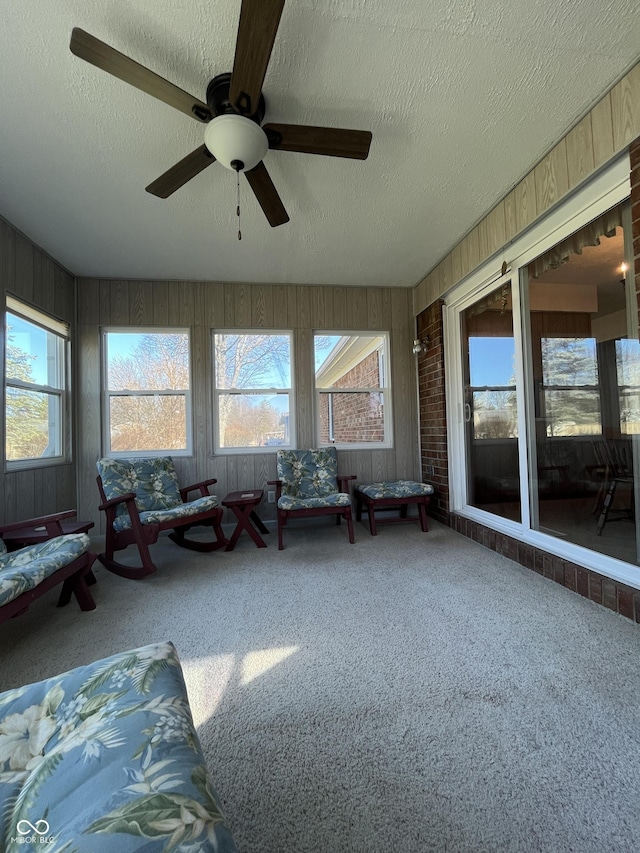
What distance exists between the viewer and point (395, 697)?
1.30 metres

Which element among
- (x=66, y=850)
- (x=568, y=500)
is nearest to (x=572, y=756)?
(x=66, y=850)

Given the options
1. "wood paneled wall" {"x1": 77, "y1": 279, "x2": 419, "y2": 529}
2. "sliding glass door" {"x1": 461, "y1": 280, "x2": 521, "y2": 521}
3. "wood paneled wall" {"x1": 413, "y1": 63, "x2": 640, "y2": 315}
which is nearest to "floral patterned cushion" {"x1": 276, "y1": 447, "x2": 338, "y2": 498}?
"wood paneled wall" {"x1": 77, "y1": 279, "x2": 419, "y2": 529}

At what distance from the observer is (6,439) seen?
8.89ft

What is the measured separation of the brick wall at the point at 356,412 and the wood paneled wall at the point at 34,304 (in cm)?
260

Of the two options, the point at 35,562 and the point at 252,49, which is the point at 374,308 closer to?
the point at 252,49

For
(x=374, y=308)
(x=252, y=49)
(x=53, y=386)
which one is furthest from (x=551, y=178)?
(x=53, y=386)

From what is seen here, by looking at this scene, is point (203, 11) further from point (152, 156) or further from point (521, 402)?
point (521, 402)

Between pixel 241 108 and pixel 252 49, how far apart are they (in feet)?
0.99

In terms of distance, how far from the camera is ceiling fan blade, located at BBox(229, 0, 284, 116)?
1.23 meters

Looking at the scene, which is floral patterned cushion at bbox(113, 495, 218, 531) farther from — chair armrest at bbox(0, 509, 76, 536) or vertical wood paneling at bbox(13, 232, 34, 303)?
vertical wood paneling at bbox(13, 232, 34, 303)

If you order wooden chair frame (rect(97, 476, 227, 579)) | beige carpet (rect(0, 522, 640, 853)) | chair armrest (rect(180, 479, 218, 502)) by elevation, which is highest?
chair armrest (rect(180, 479, 218, 502))

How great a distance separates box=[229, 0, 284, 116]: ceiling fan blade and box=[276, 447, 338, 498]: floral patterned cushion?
270cm

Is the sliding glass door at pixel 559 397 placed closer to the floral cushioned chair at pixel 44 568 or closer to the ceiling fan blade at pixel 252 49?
the ceiling fan blade at pixel 252 49

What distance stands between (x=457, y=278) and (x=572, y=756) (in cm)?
323
